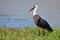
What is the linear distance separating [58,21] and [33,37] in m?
4.68

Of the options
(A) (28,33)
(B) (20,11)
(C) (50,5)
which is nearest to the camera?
(A) (28,33)

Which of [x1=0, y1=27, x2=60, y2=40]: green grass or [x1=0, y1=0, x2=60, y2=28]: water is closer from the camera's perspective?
[x1=0, y1=27, x2=60, y2=40]: green grass

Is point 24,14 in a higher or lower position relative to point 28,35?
higher

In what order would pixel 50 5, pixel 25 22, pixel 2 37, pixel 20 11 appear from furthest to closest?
1. pixel 50 5
2. pixel 20 11
3. pixel 25 22
4. pixel 2 37

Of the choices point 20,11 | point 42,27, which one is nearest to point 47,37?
point 42,27

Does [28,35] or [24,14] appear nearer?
[28,35]

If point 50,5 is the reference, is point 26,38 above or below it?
below

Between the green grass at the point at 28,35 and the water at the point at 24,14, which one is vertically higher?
the water at the point at 24,14

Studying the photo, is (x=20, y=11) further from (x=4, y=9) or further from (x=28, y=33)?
(x=28, y=33)

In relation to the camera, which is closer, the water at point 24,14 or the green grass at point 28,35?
the green grass at point 28,35

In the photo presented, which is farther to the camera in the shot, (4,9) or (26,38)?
(4,9)

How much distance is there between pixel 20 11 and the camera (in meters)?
14.5

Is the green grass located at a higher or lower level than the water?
lower

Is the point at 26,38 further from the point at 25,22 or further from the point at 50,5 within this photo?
the point at 50,5
